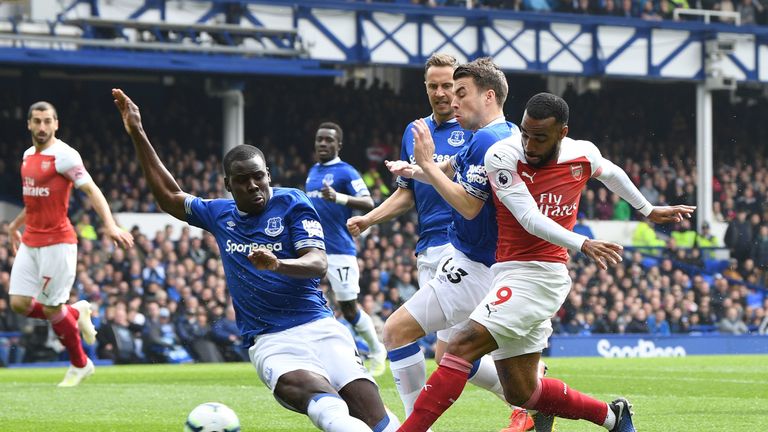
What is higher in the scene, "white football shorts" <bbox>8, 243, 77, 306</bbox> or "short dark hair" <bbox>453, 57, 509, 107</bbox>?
"short dark hair" <bbox>453, 57, 509, 107</bbox>

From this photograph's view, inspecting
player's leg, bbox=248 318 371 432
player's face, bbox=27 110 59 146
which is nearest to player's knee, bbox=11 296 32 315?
player's face, bbox=27 110 59 146

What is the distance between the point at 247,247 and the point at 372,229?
1786cm

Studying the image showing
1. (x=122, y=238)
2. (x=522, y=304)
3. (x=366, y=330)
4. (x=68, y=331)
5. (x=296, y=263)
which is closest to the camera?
(x=296, y=263)

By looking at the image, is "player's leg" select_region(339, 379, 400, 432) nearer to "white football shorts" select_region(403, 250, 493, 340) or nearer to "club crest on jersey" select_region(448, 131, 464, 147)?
"white football shorts" select_region(403, 250, 493, 340)

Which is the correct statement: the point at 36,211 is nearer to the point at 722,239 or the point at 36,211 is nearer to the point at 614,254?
the point at 614,254

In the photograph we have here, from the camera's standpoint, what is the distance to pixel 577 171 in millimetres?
7855

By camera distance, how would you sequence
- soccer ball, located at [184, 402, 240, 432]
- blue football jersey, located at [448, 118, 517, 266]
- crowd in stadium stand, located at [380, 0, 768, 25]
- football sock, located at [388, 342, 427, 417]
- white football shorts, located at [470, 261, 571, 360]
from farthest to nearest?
crowd in stadium stand, located at [380, 0, 768, 25], football sock, located at [388, 342, 427, 417], blue football jersey, located at [448, 118, 517, 266], white football shorts, located at [470, 261, 571, 360], soccer ball, located at [184, 402, 240, 432]

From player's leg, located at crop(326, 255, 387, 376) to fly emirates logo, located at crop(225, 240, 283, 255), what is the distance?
8.15 meters

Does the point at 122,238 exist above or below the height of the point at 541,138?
below

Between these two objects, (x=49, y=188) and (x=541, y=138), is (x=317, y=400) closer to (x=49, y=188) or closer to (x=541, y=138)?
(x=541, y=138)

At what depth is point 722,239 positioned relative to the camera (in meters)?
31.3

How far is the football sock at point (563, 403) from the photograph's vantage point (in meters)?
8.19

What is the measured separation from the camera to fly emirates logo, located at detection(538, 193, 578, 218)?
7781mm

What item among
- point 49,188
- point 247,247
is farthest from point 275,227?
point 49,188
